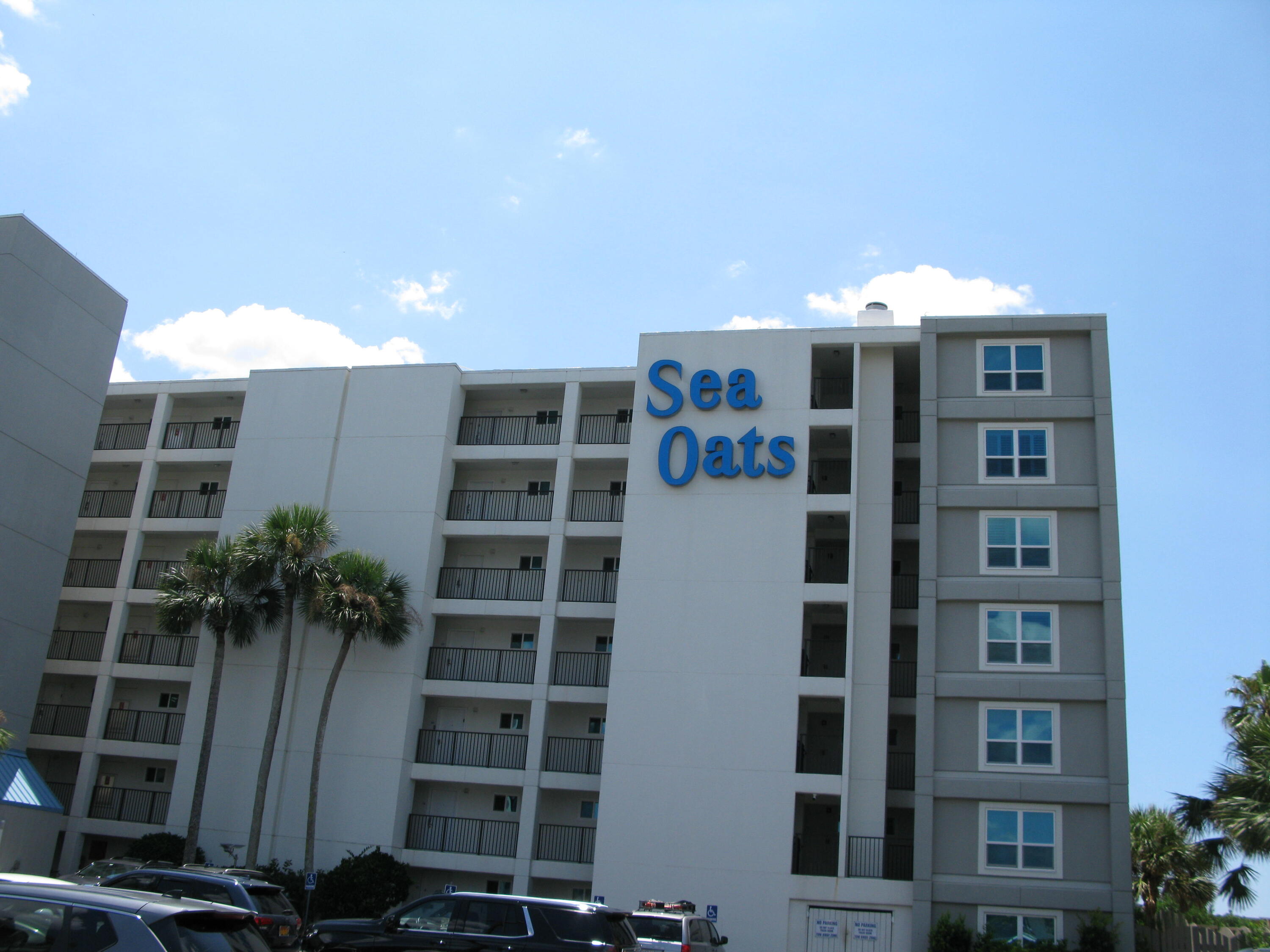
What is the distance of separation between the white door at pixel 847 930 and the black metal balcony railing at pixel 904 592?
8.70 metres

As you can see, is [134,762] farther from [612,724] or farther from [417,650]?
[612,724]

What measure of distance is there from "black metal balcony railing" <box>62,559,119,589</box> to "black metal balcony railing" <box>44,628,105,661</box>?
1.68 metres

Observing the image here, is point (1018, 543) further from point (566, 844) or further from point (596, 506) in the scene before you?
point (566, 844)

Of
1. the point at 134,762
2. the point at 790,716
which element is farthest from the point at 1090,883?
the point at 134,762

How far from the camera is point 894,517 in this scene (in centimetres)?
3509

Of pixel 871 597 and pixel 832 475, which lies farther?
pixel 832 475

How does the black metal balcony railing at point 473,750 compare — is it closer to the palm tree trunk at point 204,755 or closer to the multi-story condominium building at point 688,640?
the multi-story condominium building at point 688,640

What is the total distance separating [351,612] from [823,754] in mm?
14355

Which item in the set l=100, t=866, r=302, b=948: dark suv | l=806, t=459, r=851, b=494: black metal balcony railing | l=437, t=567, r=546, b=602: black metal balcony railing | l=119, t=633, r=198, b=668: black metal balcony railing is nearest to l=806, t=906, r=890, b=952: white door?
l=806, t=459, r=851, b=494: black metal balcony railing

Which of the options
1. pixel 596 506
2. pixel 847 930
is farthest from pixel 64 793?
pixel 847 930

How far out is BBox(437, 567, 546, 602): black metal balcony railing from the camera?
36.6 meters

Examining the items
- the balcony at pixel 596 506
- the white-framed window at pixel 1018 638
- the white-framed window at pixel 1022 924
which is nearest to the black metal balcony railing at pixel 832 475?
the balcony at pixel 596 506

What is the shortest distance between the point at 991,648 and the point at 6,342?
29.7 meters

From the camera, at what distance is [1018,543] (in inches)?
1230
